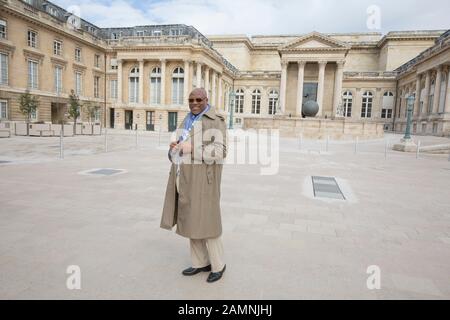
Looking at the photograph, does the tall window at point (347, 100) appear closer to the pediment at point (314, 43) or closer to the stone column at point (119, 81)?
the pediment at point (314, 43)

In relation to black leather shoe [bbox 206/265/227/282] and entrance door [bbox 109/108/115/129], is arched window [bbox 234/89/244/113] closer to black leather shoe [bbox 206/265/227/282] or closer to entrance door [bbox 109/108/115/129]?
entrance door [bbox 109/108/115/129]

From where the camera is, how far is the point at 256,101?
60812mm

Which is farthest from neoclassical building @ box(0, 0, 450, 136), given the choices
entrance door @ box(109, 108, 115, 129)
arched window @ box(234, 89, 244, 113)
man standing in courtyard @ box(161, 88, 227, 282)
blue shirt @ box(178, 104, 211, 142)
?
man standing in courtyard @ box(161, 88, 227, 282)

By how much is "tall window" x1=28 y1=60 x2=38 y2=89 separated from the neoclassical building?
0.11m

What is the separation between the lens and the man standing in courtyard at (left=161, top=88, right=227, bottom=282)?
3195 millimetres

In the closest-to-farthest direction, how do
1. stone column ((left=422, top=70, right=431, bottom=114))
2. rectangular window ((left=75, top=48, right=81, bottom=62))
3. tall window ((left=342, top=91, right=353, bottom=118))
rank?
stone column ((left=422, top=70, right=431, bottom=114)), rectangular window ((left=75, top=48, right=81, bottom=62)), tall window ((left=342, top=91, right=353, bottom=118))

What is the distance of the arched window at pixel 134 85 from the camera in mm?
45781

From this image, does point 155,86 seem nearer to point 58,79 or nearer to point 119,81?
point 119,81

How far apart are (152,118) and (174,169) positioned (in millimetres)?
43418

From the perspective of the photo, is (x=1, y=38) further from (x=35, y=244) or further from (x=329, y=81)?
(x=329, y=81)

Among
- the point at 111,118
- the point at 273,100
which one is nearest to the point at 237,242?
the point at 111,118

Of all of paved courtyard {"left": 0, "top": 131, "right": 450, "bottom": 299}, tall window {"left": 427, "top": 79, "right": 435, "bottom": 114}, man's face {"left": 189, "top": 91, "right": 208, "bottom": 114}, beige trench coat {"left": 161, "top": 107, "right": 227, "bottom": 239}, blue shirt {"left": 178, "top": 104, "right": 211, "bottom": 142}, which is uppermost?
tall window {"left": 427, "top": 79, "right": 435, "bottom": 114}

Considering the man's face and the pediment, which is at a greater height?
the pediment
